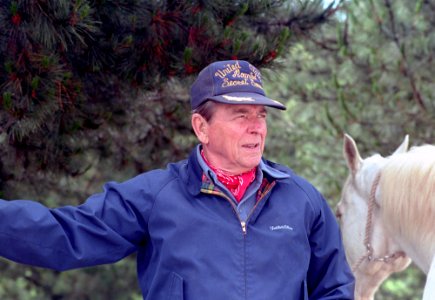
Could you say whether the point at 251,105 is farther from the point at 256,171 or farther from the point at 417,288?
the point at 417,288

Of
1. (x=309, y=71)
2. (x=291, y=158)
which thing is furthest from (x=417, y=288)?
(x=309, y=71)

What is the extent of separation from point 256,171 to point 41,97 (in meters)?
1.07

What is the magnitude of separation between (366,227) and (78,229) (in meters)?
1.68

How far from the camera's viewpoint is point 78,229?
6.99 ft

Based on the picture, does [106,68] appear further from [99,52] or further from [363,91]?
[363,91]

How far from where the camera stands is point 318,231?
2.33m

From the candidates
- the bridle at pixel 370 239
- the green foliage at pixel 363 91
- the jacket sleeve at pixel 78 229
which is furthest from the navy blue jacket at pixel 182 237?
the green foliage at pixel 363 91

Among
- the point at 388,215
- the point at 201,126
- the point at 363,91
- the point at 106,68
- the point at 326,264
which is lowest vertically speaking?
the point at 363,91

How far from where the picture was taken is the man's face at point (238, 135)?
2277 mm

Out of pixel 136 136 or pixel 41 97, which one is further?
pixel 136 136

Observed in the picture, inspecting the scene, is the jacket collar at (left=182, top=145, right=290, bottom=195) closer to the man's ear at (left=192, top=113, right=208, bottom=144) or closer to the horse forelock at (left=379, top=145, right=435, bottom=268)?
the man's ear at (left=192, top=113, right=208, bottom=144)

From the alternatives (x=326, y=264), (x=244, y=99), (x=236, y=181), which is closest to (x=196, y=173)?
(x=236, y=181)

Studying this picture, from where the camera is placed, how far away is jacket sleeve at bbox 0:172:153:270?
2.03 meters

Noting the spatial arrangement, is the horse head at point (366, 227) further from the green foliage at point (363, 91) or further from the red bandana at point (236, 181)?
the green foliage at point (363, 91)
